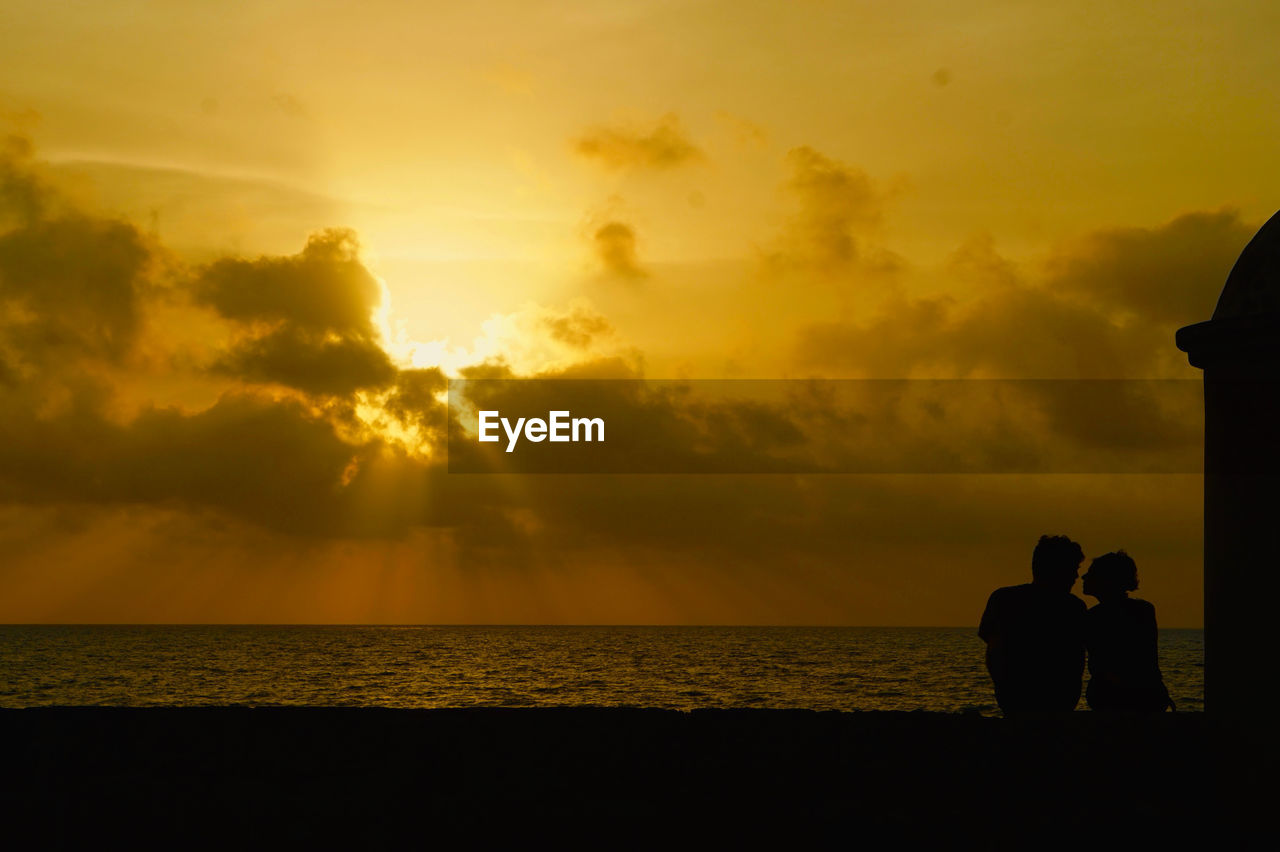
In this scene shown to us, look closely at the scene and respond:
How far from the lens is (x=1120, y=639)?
804cm

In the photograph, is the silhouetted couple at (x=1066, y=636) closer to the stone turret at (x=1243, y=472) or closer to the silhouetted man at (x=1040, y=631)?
the silhouetted man at (x=1040, y=631)

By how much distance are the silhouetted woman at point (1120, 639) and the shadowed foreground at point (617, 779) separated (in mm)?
413

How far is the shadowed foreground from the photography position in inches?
249

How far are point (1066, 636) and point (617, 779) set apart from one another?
313 cm

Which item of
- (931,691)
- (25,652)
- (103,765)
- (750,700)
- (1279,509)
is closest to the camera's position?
(1279,509)

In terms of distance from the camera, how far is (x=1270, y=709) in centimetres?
720

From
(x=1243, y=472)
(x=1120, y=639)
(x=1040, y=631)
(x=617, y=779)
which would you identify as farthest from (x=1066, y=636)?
(x=617, y=779)

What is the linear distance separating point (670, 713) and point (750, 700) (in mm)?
50304

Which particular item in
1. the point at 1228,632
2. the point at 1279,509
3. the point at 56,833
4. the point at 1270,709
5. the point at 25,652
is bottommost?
the point at 25,652

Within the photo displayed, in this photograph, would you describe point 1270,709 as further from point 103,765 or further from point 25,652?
point 25,652

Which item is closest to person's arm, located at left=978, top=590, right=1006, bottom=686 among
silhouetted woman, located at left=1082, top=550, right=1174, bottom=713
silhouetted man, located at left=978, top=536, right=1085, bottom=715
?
silhouetted man, located at left=978, top=536, right=1085, bottom=715

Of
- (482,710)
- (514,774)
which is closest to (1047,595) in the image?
(514,774)

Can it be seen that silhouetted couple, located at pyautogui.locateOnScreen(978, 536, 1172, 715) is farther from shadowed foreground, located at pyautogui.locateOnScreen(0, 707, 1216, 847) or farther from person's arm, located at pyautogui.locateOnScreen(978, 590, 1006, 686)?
shadowed foreground, located at pyautogui.locateOnScreen(0, 707, 1216, 847)

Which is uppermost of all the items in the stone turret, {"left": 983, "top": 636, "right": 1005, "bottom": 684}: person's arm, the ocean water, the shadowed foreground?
the stone turret
